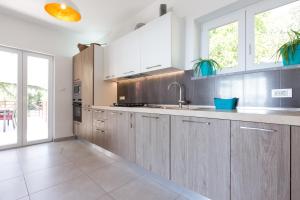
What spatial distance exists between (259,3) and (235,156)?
1.60 meters

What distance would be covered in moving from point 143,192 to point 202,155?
773 mm

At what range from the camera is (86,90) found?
10.5ft

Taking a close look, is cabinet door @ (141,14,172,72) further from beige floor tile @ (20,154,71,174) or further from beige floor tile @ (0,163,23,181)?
beige floor tile @ (0,163,23,181)

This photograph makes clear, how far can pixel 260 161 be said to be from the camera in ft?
3.32

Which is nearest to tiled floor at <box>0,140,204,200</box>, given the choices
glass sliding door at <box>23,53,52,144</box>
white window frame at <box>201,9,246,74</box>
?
glass sliding door at <box>23,53,52,144</box>

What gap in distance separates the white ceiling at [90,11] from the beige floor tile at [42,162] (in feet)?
8.18

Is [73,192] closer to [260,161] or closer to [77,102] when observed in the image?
[260,161]

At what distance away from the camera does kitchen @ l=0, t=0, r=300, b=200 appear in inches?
44.4

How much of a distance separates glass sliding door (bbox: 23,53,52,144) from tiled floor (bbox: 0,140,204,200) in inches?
29.0

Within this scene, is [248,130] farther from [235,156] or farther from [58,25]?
[58,25]

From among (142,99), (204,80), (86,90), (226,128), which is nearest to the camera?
(226,128)

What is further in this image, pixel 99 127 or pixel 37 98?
pixel 37 98

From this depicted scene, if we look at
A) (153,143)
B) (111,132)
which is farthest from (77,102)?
(153,143)

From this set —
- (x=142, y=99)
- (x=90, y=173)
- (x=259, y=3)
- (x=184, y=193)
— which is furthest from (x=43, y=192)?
(x=259, y=3)
